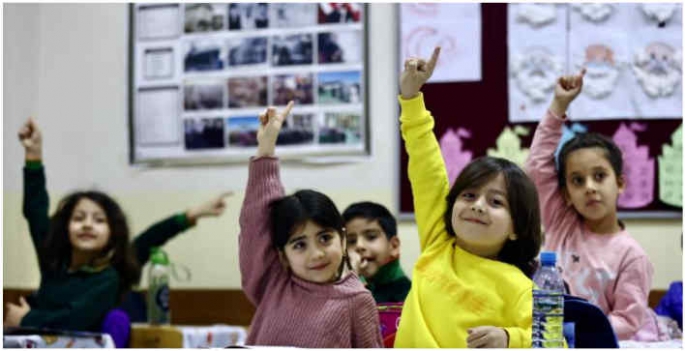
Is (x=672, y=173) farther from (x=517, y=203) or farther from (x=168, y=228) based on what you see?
(x=168, y=228)

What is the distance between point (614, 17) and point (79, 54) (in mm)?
2042

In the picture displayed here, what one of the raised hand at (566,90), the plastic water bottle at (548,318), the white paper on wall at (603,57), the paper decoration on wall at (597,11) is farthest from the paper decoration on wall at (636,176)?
the plastic water bottle at (548,318)

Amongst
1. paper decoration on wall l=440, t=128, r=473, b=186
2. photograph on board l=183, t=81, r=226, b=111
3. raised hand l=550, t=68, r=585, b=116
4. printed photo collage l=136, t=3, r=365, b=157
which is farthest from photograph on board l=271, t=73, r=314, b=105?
raised hand l=550, t=68, r=585, b=116

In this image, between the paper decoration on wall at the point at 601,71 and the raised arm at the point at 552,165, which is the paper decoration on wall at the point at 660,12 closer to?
the paper decoration on wall at the point at 601,71

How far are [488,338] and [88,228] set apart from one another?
1.65 m

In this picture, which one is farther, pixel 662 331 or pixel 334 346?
pixel 662 331

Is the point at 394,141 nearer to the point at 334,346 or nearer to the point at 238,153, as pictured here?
the point at 238,153

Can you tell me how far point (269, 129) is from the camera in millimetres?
1688

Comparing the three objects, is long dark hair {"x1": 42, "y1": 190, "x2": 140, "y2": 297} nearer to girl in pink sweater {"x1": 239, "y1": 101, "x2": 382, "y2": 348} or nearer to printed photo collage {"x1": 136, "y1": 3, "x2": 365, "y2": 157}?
printed photo collage {"x1": 136, "y1": 3, "x2": 365, "y2": 157}

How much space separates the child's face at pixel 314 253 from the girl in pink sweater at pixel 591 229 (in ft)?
1.97

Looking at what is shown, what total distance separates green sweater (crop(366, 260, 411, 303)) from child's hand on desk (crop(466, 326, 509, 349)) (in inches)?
21.1

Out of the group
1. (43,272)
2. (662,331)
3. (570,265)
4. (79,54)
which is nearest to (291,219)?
(570,265)

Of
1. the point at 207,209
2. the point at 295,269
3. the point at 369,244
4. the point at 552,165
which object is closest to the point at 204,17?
the point at 207,209

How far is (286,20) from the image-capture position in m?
3.21
